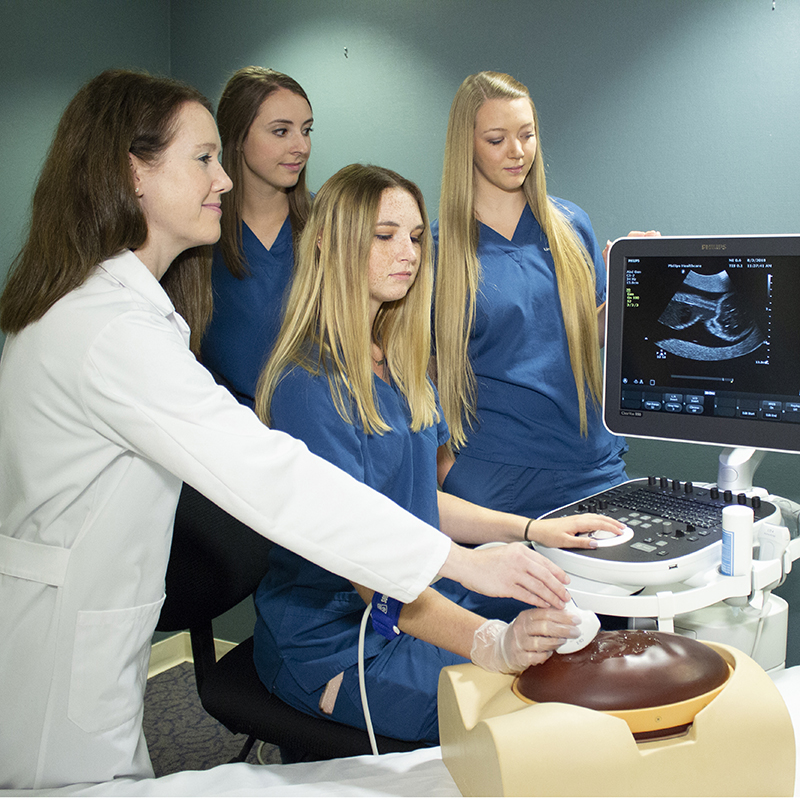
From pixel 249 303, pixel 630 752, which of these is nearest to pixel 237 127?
pixel 249 303

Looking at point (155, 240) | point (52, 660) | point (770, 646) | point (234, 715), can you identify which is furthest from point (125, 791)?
point (770, 646)

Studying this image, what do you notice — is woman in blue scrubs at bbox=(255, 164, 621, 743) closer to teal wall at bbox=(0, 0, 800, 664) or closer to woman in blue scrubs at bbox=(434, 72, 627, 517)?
woman in blue scrubs at bbox=(434, 72, 627, 517)

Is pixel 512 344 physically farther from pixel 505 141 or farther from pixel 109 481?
pixel 109 481

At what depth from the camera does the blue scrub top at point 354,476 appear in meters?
1.20

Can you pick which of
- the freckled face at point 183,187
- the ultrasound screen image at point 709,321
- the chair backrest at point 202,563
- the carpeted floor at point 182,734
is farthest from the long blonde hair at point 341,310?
the carpeted floor at point 182,734

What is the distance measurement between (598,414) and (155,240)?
1004mm

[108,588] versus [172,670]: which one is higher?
[108,588]

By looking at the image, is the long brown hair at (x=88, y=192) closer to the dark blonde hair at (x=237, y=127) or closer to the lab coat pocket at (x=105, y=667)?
the lab coat pocket at (x=105, y=667)

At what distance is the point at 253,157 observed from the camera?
1.90 meters

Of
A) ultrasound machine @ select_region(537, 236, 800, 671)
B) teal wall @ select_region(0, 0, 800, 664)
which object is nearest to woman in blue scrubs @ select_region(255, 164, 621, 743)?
ultrasound machine @ select_region(537, 236, 800, 671)

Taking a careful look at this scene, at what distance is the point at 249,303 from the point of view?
75.2 inches

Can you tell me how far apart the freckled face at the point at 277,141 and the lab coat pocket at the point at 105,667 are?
1194 millimetres

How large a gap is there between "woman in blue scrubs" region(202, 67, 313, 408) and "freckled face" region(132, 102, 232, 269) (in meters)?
0.73

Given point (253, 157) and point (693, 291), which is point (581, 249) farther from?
point (253, 157)
